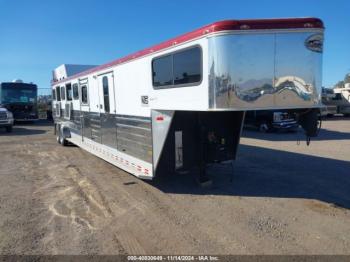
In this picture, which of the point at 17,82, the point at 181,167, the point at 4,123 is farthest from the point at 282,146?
the point at 17,82

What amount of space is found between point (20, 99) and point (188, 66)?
22260 millimetres

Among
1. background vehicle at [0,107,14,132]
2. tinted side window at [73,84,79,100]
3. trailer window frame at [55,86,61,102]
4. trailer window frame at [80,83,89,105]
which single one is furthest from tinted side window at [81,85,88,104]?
background vehicle at [0,107,14,132]

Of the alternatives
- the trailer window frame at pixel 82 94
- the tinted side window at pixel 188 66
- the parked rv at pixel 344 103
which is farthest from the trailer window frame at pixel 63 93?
the parked rv at pixel 344 103

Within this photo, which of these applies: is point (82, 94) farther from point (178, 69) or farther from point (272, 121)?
point (272, 121)

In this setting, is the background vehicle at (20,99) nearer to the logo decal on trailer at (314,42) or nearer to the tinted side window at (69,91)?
the tinted side window at (69,91)

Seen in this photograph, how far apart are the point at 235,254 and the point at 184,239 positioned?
0.70 metres

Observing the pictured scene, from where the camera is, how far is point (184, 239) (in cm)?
421

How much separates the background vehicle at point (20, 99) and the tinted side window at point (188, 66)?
2194 centimetres

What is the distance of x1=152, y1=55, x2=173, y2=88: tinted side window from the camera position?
549cm

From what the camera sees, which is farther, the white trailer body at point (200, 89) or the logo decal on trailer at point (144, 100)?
the logo decal on trailer at point (144, 100)

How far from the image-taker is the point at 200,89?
16.0ft

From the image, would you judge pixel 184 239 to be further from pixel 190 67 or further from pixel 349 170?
pixel 349 170

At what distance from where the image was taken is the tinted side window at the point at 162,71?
549cm

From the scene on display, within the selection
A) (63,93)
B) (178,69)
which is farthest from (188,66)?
(63,93)
